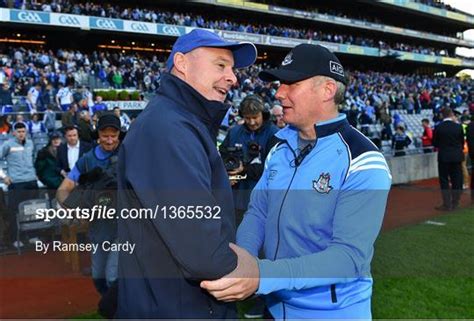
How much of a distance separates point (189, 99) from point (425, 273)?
15.3ft

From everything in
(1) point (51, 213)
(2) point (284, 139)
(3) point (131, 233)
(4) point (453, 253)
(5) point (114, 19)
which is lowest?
(4) point (453, 253)

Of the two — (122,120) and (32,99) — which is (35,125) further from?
(32,99)

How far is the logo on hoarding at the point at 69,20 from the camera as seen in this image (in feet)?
91.7

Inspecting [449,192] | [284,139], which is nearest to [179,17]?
[449,192]

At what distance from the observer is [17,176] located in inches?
281

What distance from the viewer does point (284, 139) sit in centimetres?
224

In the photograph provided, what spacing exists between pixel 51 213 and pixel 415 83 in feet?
143

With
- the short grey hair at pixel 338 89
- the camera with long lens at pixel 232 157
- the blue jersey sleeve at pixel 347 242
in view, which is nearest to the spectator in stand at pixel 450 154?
the camera with long lens at pixel 232 157

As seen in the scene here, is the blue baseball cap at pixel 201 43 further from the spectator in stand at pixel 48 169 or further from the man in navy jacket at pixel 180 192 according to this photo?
the spectator in stand at pixel 48 169

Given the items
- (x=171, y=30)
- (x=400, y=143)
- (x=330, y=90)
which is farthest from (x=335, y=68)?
(x=171, y=30)

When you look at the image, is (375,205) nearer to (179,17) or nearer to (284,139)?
(284,139)

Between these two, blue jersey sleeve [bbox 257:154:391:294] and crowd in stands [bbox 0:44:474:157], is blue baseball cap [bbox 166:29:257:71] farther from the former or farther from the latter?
crowd in stands [bbox 0:44:474:157]

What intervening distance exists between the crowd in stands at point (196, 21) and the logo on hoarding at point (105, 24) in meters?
0.62

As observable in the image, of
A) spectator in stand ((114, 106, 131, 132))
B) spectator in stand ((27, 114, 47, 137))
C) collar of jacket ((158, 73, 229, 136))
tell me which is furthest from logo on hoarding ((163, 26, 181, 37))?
collar of jacket ((158, 73, 229, 136))
